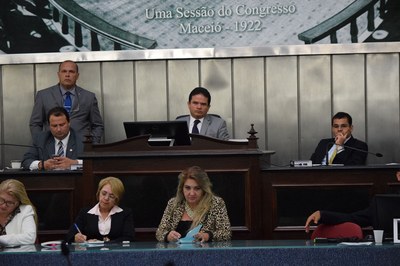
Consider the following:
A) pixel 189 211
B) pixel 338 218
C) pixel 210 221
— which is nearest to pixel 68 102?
pixel 189 211

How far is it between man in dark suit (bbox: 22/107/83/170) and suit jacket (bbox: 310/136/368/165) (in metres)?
2.03

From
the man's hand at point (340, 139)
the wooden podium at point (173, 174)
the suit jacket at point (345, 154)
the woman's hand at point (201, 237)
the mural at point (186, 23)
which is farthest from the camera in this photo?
the mural at point (186, 23)

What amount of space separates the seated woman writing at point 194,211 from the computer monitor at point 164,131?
3.37ft

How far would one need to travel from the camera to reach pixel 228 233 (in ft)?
20.8

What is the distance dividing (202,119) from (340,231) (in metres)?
2.99

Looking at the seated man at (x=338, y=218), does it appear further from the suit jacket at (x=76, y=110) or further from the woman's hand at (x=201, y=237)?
the suit jacket at (x=76, y=110)

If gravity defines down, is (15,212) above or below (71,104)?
below

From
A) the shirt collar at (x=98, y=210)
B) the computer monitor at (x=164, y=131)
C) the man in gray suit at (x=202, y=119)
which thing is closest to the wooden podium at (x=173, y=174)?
the computer monitor at (x=164, y=131)

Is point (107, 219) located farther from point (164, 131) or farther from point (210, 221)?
point (164, 131)

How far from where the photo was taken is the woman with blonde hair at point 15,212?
6398 millimetres

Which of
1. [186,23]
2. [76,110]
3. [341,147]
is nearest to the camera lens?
[341,147]

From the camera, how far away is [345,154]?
8.27 m

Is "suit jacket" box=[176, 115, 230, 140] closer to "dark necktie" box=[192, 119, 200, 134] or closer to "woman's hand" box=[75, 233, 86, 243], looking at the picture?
"dark necktie" box=[192, 119, 200, 134]

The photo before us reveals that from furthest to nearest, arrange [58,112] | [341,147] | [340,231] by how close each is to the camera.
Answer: [341,147] → [58,112] → [340,231]
